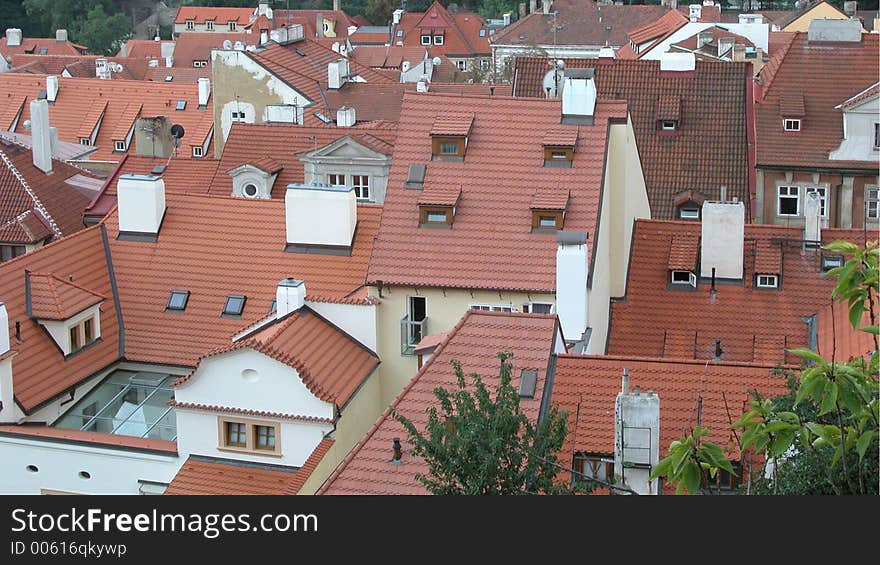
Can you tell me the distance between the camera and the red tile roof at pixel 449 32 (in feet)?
384

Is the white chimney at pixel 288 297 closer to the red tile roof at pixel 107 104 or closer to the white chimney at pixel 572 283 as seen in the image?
the white chimney at pixel 572 283

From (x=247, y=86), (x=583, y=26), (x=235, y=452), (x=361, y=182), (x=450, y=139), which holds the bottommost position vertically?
(x=235, y=452)

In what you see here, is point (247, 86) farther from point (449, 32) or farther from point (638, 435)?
point (449, 32)

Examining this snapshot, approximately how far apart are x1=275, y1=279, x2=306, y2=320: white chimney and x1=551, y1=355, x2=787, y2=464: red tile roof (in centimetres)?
622

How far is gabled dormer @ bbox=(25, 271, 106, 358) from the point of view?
92.7 feet

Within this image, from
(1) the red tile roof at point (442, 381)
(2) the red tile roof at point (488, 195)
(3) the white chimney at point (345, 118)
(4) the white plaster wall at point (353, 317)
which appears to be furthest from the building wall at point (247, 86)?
(1) the red tile roof at point (442, 381)

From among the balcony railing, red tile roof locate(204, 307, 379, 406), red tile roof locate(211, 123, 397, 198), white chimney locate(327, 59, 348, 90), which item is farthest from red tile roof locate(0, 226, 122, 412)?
white chimney locate(327, 59, 348, 90)

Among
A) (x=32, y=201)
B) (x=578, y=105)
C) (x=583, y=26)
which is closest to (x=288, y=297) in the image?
(x=578, y=105)

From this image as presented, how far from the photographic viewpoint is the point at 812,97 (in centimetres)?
4162

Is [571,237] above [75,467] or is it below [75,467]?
above

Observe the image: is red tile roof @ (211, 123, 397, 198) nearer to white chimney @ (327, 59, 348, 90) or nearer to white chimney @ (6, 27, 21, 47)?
white chimney @ (327, 59, 348, 90)

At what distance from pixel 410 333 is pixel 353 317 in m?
1.15

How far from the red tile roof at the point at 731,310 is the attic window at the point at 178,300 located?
8.51 m

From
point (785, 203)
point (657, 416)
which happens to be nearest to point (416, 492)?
point (657, 416)
